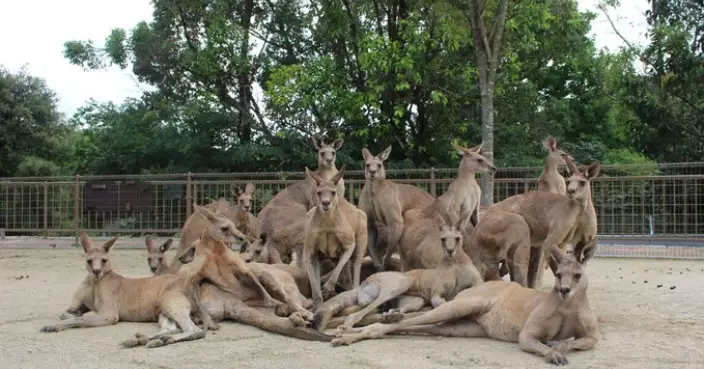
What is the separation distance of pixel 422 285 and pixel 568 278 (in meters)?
1.90

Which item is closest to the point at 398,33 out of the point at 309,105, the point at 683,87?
the point at 309,105

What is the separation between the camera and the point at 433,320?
23.1ft

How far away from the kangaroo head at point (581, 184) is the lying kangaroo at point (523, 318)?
162 cm

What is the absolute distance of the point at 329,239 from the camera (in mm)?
8570

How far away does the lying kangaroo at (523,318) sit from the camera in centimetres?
636

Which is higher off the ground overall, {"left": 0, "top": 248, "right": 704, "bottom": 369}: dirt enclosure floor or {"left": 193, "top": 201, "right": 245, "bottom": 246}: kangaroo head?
{"left": 193, "top": 201, "right": 245, "bottom": 246}: kangaroo head

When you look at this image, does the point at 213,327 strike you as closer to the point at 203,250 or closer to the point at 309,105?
the point at 203,250

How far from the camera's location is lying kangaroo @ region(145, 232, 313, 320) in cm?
798

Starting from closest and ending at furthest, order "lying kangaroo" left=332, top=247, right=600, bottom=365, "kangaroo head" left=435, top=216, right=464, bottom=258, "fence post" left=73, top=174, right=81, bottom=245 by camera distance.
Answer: "lying kangaroo" left=332, top=247, right=600, bottom=365, "kangaroo head" left=435, top=216, right=464, bottom=258, "fence post" left=73, top=174, right=81, bottom=245

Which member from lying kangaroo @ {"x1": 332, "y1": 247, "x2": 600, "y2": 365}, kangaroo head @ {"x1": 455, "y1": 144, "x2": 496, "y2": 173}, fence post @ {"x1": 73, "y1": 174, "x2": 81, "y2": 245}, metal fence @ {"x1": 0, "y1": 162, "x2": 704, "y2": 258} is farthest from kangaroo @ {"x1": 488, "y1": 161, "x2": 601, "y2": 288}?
fence post @ {"x1": 73, "y1": 174, "x2": 81, "y2": 245}

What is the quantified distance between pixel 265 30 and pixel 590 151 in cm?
1254

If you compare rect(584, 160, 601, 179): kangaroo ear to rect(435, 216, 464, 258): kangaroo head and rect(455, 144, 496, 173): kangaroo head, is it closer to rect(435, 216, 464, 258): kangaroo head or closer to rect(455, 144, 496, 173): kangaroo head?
rect(455, 144, 496, 173): kangaroo head

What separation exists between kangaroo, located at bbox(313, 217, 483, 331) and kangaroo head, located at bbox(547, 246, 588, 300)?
138 centimetres

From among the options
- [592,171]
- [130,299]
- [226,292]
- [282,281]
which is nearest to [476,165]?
[592,171]
